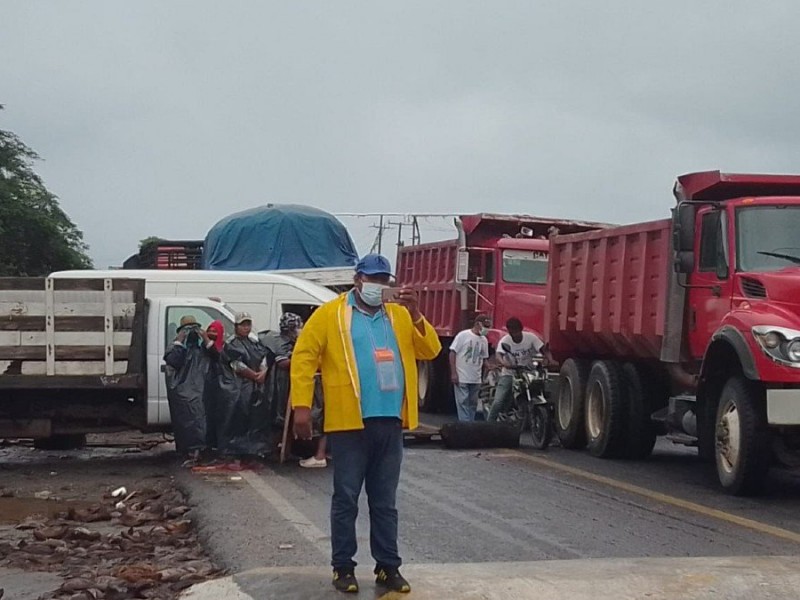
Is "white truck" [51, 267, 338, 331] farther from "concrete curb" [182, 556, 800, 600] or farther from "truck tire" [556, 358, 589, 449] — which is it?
"concrete curb" [182, 556, 800, 600]

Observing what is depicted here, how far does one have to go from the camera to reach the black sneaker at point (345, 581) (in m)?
6.68

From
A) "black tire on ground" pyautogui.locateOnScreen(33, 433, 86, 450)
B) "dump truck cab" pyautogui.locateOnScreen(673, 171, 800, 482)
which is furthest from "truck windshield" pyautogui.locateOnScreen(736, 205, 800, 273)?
"black tire on ground" pyautogui.locateOnScreen(33, 433, 86, 450)

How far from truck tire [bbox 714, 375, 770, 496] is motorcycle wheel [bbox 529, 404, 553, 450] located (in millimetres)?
4181

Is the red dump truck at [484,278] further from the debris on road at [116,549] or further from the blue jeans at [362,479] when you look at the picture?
the blue jeans at [362,479]

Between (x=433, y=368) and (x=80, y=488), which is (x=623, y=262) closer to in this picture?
(x=80, y=488)

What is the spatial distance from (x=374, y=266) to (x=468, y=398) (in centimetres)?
1084

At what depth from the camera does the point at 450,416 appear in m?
22.9

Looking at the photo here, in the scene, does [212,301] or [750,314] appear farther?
[212,301]

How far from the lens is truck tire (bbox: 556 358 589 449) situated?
51.1 feet

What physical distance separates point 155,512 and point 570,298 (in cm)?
714

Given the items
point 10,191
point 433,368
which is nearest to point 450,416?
point 433,368

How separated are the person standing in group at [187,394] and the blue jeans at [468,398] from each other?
4.96m

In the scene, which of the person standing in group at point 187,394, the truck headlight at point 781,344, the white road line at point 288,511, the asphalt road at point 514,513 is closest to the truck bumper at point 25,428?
the person standing in group at point 187,394

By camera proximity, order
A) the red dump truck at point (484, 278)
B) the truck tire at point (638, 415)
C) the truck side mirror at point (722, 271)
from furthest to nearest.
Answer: the red dump truck at point (484, 278) → the truck tire at point (638, 415) → the truck side mirror at point (722, 271)
